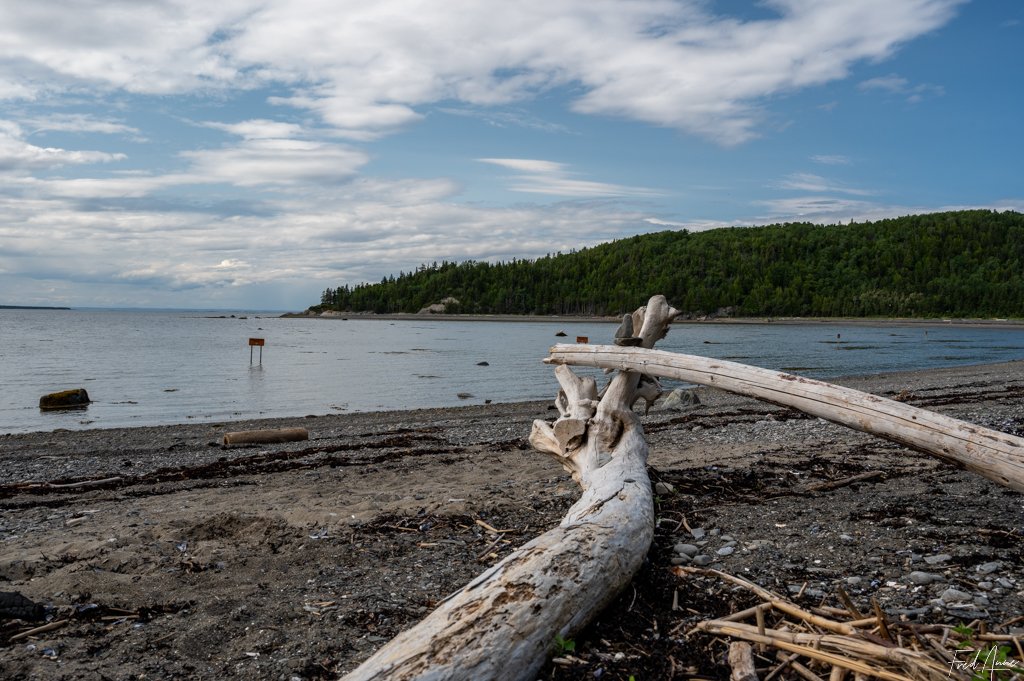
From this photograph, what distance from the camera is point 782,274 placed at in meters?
156

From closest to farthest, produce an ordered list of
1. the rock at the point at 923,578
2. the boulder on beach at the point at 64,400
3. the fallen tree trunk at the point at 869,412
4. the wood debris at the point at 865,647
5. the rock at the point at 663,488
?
the wood debris at the point at 865,647, the rock at the point at 923,578, the fallen tree trunk at the point at 869,412, the rock at the point at 663,488, the boulder on beach at the point at 64,400

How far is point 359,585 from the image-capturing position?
5.06 m

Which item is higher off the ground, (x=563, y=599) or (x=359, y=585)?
(x=563, y=599)

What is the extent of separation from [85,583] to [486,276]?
184390mm

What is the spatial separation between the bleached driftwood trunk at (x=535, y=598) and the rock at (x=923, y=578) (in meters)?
1.69

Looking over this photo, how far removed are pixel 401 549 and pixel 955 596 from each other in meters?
3.97

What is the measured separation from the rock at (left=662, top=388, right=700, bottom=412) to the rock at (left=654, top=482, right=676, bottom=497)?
464 inches

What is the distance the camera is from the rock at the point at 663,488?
7.03 m

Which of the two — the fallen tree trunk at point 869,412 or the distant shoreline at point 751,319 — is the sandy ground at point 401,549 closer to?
the fallen tree trunk at point 869,412

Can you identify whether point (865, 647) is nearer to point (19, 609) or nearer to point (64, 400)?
point (19, 609)

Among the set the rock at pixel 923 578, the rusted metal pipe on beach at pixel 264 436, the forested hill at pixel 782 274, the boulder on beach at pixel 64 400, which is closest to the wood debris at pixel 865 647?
the rock at pixel 923 578

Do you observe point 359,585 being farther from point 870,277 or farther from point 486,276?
point 486,276

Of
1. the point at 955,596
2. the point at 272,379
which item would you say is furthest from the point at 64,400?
the point at 955,596

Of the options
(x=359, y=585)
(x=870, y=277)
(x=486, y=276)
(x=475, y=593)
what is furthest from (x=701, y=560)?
(x=486, y=276)
